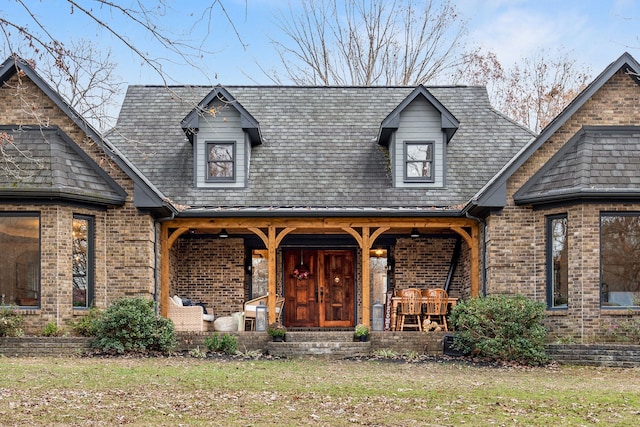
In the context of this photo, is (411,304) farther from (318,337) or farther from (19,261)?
Answer: (19,261)

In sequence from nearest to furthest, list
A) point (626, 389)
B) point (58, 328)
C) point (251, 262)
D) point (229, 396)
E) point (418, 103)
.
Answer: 1. point (229, 396)
2. point (626, 389)
3. point (58, 328)
4. point (418, 103)
5. point (251, 262)

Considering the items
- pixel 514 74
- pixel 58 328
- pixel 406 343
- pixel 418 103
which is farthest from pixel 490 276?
pixel 514 74

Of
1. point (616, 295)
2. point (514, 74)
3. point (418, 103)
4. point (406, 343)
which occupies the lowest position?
point (406, 343)

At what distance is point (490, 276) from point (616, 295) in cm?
237

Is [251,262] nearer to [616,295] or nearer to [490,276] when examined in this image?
[490,276]

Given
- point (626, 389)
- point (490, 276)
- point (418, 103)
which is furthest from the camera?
point (418, 103)

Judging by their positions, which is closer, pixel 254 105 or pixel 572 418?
pixel 572 418

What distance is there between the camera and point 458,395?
33.1ft

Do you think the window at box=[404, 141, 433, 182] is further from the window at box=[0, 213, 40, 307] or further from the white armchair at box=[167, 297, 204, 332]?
A: the window at box=[0, 213, 40, 307]

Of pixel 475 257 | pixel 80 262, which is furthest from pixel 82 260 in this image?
pixel 475 257

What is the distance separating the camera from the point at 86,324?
49.2 feet

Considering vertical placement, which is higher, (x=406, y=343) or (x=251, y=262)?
(x=251, y=262)

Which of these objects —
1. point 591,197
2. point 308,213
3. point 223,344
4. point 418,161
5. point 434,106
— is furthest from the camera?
point 418,161

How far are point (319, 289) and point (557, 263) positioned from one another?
6.63 meters
